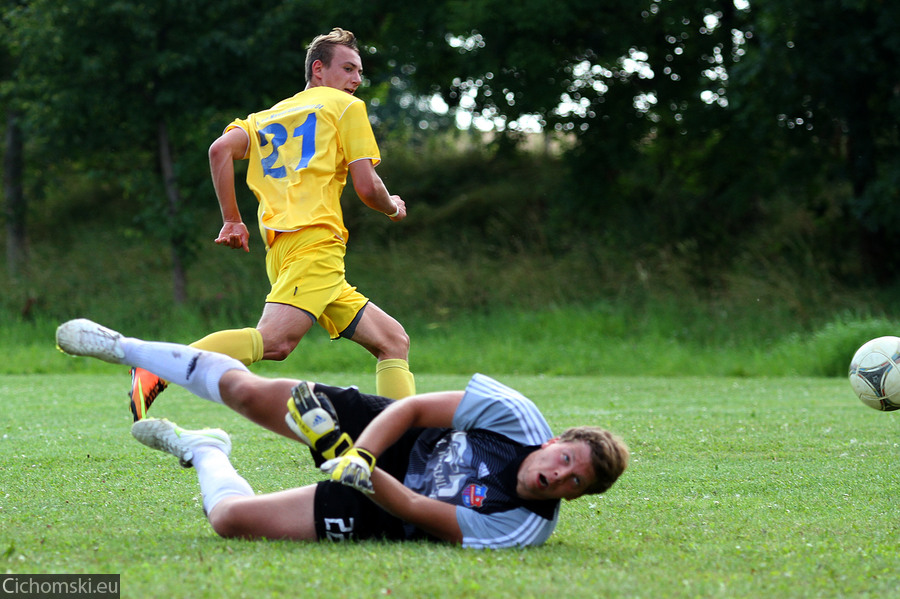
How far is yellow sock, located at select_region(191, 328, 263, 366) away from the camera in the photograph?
490 cm

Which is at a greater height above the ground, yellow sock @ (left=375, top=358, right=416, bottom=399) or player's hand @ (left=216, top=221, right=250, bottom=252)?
player's hand @ (left=216, top=221, right=250, bottom=252)

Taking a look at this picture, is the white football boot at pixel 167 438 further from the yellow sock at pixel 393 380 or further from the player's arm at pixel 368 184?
the player's arm at pixel 368 184

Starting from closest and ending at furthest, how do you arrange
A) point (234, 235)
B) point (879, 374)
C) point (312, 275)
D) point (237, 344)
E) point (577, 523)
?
1. point (577, 523)
2. point (237, 344)
3. point (312, 275)
4. point (234, 235)
5. point (879, 374)

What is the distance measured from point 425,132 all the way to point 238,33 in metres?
15.8

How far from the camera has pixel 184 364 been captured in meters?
4.31

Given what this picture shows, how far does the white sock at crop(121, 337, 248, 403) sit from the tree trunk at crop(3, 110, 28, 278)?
21.4m

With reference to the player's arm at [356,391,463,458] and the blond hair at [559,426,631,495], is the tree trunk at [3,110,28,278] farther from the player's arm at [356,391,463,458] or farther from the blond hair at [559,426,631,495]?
the blond hair at [559,426,631,495]

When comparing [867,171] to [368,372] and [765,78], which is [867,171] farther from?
[368,372]

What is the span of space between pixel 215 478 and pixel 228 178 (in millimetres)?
1871

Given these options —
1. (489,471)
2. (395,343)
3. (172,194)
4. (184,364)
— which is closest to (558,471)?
(489,471)

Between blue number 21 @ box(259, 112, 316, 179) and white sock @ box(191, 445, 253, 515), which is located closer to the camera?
white sock @ box(191, 445, 253, 515)

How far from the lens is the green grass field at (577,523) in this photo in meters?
3.40

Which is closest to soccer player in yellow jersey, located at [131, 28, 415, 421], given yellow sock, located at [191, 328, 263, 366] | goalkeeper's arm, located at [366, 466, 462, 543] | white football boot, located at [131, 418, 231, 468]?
yellow sock, located at [191, 328, 263, 366]

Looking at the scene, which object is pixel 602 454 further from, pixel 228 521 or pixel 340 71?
pixel 340 71
